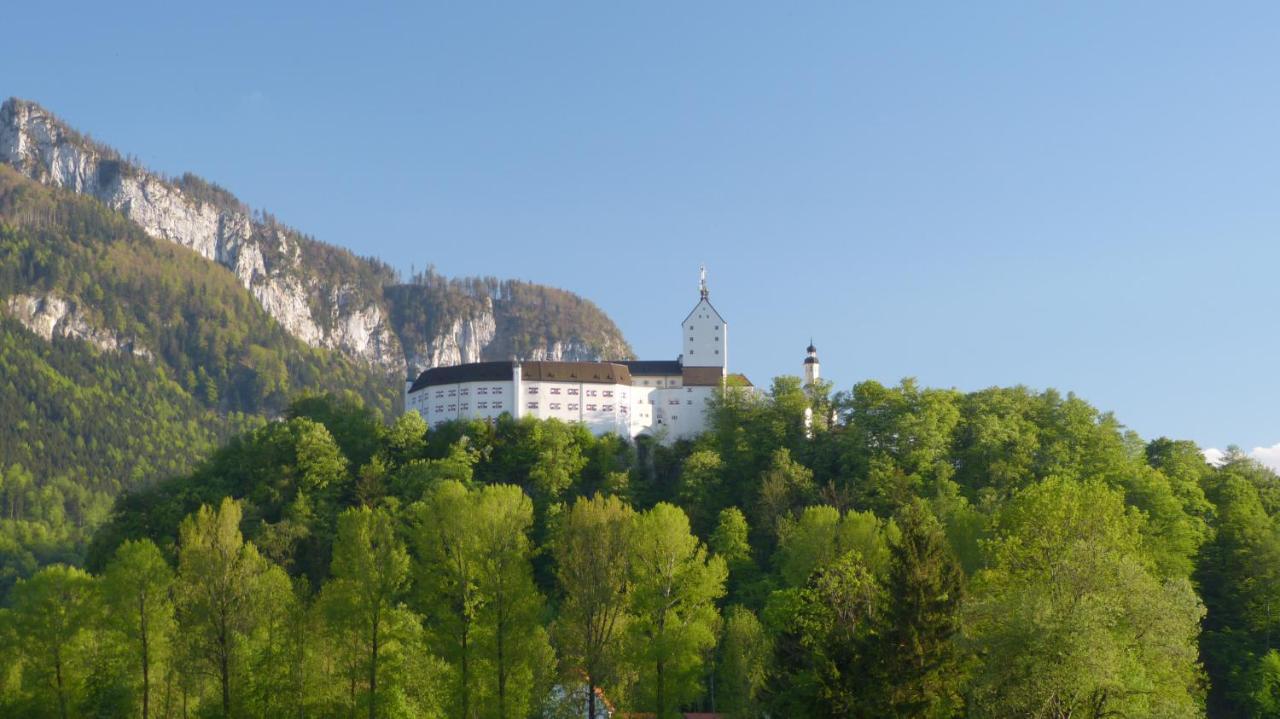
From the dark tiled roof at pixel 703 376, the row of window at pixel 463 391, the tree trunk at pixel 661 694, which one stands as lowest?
the tree trunk at pixel 661 694

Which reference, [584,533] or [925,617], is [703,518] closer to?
[584,533]

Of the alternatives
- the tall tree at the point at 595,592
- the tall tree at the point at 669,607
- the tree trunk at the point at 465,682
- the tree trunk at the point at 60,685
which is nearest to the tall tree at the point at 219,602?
the tree trunk at the point at 60,685

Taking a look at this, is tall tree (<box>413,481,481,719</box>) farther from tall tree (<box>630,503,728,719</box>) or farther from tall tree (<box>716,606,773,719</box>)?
tall tree (<box>716,606,773,719</box>)

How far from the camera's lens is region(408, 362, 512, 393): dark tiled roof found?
110188 millimetres

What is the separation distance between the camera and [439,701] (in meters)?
54.9

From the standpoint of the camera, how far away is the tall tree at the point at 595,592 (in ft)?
190

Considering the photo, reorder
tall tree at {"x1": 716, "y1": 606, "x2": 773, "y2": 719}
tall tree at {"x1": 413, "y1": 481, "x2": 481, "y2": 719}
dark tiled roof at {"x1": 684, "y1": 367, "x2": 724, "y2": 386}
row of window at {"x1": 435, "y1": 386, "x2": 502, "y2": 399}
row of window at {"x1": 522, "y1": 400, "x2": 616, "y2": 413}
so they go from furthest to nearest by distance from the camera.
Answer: dark tiled roof at {"x1": 684, "y1": 367, "x2": 724, "y2": 386}
row of window at {"x1": 522, "y1": 400, "x2": 616, "y2": 413}
row of window at {"x1": 435, "y1": 386, "x2": 502, "y2": 399}
tall tree at {"x1": 716, "y1": 606, "x2": 773, "y2": 719}
tall tree at {"x1": 413, "y1": 481, "x2": 481, "y2": 719}

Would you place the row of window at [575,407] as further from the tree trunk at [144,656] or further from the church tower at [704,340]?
the tree trunk at [144,656]

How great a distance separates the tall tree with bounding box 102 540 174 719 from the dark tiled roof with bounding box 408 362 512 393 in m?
52.4

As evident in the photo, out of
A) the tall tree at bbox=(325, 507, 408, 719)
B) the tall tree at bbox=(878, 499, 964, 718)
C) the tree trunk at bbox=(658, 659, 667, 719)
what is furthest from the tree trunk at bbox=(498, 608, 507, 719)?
the tall tree at bbox=(878, 499, 964, 718)

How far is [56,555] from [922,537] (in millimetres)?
133376

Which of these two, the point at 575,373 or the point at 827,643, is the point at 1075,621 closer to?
the point at 827,643

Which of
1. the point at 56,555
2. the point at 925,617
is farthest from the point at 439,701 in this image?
the point at 56,555

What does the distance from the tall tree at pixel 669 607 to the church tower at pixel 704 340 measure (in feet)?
187
